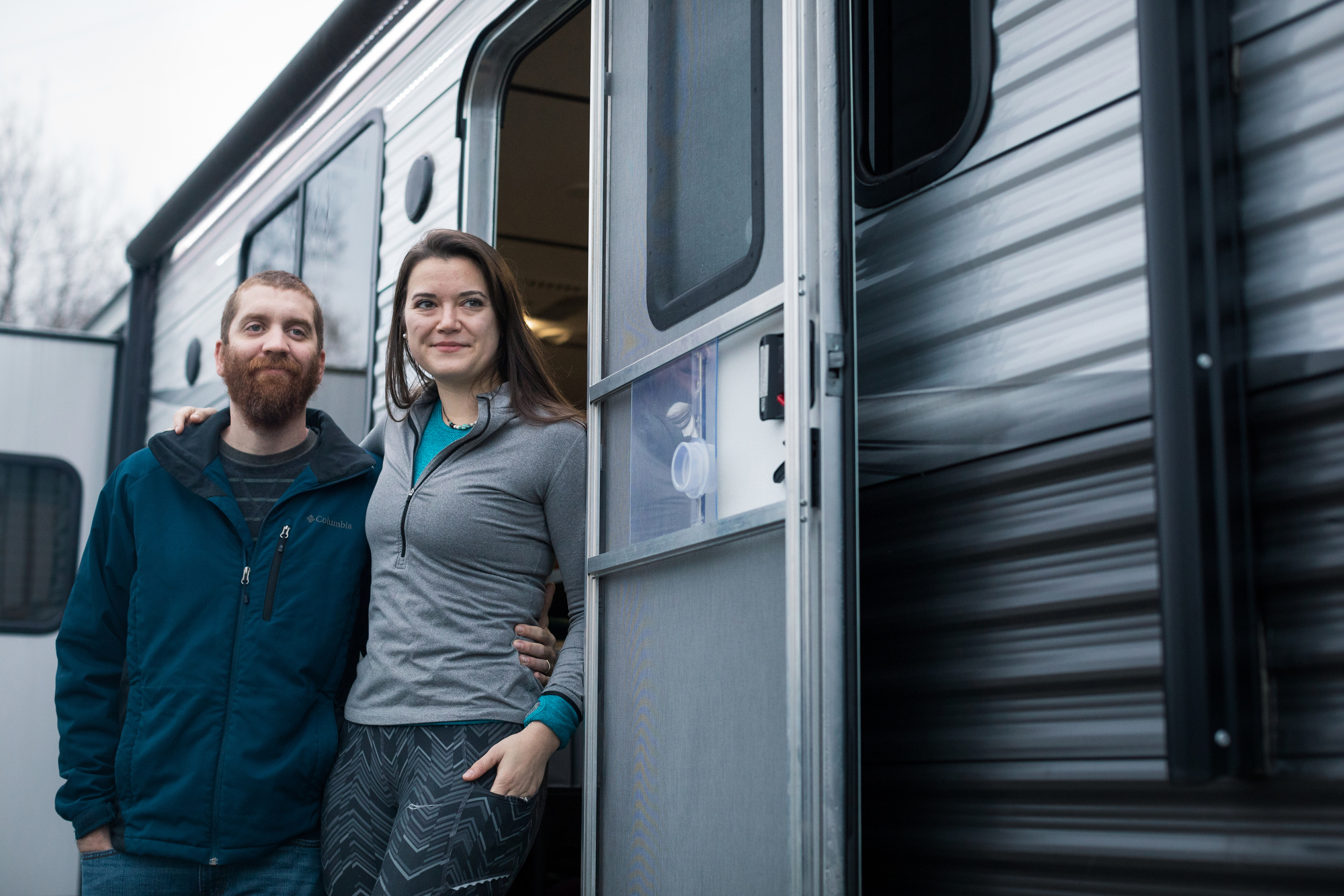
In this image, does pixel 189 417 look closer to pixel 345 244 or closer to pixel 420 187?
pixel 420 187

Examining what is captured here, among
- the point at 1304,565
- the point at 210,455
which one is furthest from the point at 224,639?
the point at 1304,565

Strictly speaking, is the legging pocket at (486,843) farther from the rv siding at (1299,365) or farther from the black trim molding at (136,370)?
the black trim molding at (136,370)

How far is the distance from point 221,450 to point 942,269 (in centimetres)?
151

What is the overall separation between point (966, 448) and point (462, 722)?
95cm

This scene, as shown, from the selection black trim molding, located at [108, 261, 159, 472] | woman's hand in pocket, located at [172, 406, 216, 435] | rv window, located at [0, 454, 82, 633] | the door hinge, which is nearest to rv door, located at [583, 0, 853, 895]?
the door hinge

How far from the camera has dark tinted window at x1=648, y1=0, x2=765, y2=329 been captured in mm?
2039

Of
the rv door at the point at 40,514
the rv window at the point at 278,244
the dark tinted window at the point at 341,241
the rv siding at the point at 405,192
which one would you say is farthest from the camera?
the rv door at the point at 40,514

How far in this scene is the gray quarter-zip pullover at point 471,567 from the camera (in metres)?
2.12

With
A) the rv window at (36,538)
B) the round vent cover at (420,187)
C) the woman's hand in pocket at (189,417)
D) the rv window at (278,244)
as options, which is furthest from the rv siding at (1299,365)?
the rv window at (36,538)

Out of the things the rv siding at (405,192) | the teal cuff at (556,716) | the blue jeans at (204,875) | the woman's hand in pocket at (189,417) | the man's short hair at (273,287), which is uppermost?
the rv siding at (405,192)

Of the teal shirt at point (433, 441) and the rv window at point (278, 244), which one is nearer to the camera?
the teal shirt at point (433, 441)

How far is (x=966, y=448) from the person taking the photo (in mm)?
1717

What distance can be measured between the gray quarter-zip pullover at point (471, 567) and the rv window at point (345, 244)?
1.60 m

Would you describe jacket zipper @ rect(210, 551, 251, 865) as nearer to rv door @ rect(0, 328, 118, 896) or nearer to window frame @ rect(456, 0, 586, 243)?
window frame @ rect(456, 0, 586, 243)
